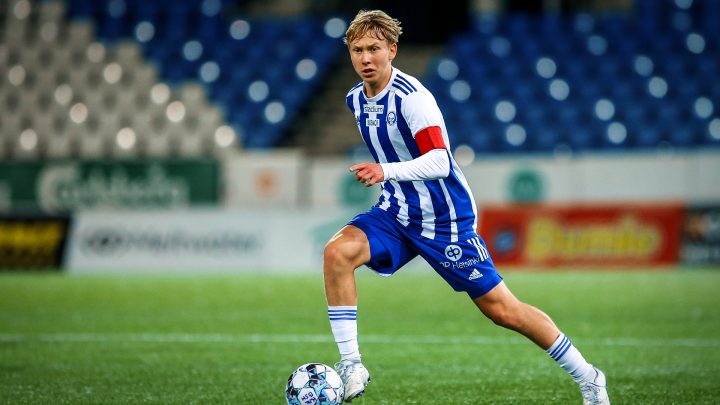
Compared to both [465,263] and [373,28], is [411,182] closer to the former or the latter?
[465,263]

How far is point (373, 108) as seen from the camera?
575 centimetres

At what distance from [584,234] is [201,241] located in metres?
6.31

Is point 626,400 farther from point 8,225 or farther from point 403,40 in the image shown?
point 403,40

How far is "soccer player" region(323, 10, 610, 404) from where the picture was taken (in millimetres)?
5574

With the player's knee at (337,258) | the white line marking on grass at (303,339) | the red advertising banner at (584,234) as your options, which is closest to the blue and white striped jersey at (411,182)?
the player's knee at (337,258)

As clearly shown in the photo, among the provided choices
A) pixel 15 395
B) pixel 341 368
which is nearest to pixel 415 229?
pixel 341 368

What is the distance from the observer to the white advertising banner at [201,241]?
1764cm

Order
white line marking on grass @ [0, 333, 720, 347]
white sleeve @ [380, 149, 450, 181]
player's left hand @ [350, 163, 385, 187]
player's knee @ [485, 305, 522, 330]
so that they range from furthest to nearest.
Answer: white line marking on grass @ [0, 333, 720, 347]
player's knee @ [485, 305, 522, 330]
white sleeve @ [380, 149, 450, 181]
player's left hand @ [350, 163, 385, 187]

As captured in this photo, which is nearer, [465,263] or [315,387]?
[315,387]

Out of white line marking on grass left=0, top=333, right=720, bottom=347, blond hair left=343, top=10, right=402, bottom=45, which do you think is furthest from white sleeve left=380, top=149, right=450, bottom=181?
white line marking on grass left=0, top=333, right=720, bottom=347

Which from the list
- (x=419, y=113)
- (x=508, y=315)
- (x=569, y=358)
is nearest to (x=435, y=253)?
(x=508, y=315)

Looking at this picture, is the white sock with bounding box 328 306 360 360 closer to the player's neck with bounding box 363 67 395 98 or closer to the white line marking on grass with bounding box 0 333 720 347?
the player's neck with bounding box 363 67 395 98

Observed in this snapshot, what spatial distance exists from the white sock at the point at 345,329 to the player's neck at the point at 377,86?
1169 millimetres

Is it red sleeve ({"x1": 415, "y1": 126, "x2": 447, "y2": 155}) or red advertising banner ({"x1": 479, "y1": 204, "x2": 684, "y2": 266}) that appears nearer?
red sleeve ({"x1": 415, "y1": 126, "x2": 447, "y2": 155})
